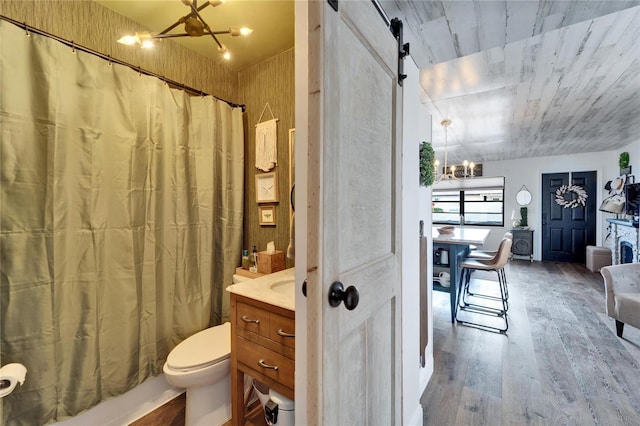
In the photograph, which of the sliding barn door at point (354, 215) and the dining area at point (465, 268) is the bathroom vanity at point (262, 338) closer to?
the sliding barn door at point (354, 215)

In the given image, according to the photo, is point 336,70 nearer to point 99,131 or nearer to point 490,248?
point 99,131

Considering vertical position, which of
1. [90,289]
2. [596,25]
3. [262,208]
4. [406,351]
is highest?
[596,25]

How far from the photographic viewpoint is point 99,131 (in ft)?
5.01

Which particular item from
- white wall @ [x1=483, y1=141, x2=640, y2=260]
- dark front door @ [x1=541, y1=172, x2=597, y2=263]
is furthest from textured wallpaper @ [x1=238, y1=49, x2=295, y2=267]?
dark front door @ [x1=541, y1=172, x2=597, y2=263]

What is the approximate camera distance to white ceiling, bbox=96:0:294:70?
161cm

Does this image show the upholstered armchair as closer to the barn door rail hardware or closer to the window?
the barn door rail hardware

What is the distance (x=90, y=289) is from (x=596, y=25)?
3.30m

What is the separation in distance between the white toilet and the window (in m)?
6.68

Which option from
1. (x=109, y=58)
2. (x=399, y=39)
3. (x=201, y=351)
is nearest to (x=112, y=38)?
(x=109, y=58)

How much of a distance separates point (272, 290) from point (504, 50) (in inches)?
87.4

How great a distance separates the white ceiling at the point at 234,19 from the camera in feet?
5.29

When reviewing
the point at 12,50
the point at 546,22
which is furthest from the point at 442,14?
the point at 12,50

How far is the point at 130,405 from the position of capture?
1667mm

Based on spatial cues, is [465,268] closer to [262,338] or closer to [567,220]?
[262,338]
